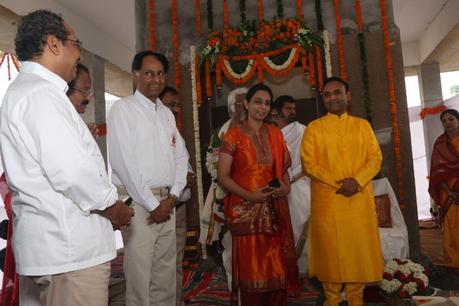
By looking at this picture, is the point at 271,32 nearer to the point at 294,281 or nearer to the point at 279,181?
the point at 279,181

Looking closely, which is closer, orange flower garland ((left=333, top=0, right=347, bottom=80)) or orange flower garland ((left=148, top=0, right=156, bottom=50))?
orange flower garland ((left=333, top=0, right=347, bottom=80))

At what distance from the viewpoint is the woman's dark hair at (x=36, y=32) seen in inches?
66.4

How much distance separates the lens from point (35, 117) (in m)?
1.53

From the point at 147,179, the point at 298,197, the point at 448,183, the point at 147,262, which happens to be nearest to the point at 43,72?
the point at 147,179

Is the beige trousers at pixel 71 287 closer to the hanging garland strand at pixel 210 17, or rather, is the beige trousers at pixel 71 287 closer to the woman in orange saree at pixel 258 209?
the woman in orange saree at pixel 258 209

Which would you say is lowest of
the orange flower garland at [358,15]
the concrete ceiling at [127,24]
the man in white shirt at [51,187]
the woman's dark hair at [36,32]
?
the man in white shirt at [51,187]

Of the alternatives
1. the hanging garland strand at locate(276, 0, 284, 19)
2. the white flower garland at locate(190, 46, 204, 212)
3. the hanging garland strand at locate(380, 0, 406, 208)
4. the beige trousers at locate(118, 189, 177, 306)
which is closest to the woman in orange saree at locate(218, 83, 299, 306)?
the beige trousers at locate(118, 189, 177, 306)

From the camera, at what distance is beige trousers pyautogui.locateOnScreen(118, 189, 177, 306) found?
2.61 m

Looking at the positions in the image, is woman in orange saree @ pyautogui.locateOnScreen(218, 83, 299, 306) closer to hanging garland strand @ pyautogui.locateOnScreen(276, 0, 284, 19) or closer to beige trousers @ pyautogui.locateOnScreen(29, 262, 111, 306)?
beige trousers @ pyautogui.locateOnScreen(29, 262, 111, 306)

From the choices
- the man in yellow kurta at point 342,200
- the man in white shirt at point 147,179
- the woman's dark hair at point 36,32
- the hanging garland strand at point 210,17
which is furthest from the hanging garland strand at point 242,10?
the woman's dark hair at point 36,32

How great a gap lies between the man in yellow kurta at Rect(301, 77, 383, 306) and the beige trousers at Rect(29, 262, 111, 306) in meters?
2.01

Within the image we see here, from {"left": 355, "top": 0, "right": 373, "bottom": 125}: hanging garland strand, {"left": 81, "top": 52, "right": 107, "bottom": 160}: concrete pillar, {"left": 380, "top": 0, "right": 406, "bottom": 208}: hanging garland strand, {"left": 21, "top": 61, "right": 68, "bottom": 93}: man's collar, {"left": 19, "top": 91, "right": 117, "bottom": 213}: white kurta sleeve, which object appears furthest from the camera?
{"left": 81, "top": 52, "right": 107, "bottom": 160}: concrete pillar

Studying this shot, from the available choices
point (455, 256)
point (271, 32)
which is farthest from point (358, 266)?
point (271, 32)

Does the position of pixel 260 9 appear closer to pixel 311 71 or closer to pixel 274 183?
pixel 311 71
